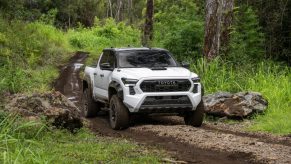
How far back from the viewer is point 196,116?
37.3 ft

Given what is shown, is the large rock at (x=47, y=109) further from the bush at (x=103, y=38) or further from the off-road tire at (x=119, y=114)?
the bush at (x=103, y=38)

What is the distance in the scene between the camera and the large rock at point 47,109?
977 centimetres

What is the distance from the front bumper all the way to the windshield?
1214mm

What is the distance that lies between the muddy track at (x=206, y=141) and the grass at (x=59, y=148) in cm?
60

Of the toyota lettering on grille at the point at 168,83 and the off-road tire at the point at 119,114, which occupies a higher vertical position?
the toyota lettering on grille at the point at 168,83

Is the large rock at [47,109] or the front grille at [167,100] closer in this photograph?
the large rock at [47,109]

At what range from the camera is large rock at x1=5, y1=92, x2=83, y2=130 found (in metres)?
9.77

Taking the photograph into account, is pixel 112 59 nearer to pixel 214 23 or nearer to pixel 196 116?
pixel 196 116

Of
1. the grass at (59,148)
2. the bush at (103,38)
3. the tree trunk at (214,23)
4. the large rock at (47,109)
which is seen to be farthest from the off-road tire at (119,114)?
the bush at (103,38)

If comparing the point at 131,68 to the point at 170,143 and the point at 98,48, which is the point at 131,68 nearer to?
the point at 170,143

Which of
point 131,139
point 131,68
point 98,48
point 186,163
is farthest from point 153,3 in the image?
point 186,163

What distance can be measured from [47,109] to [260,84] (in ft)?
23.1

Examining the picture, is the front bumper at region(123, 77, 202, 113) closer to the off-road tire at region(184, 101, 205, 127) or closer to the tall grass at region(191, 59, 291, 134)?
the off-road tire at region(184, 101, 205, 127)

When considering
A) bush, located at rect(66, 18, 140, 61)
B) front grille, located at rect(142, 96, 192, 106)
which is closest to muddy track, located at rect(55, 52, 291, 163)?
front grille, located at rect(142, 96, 192, 106)
